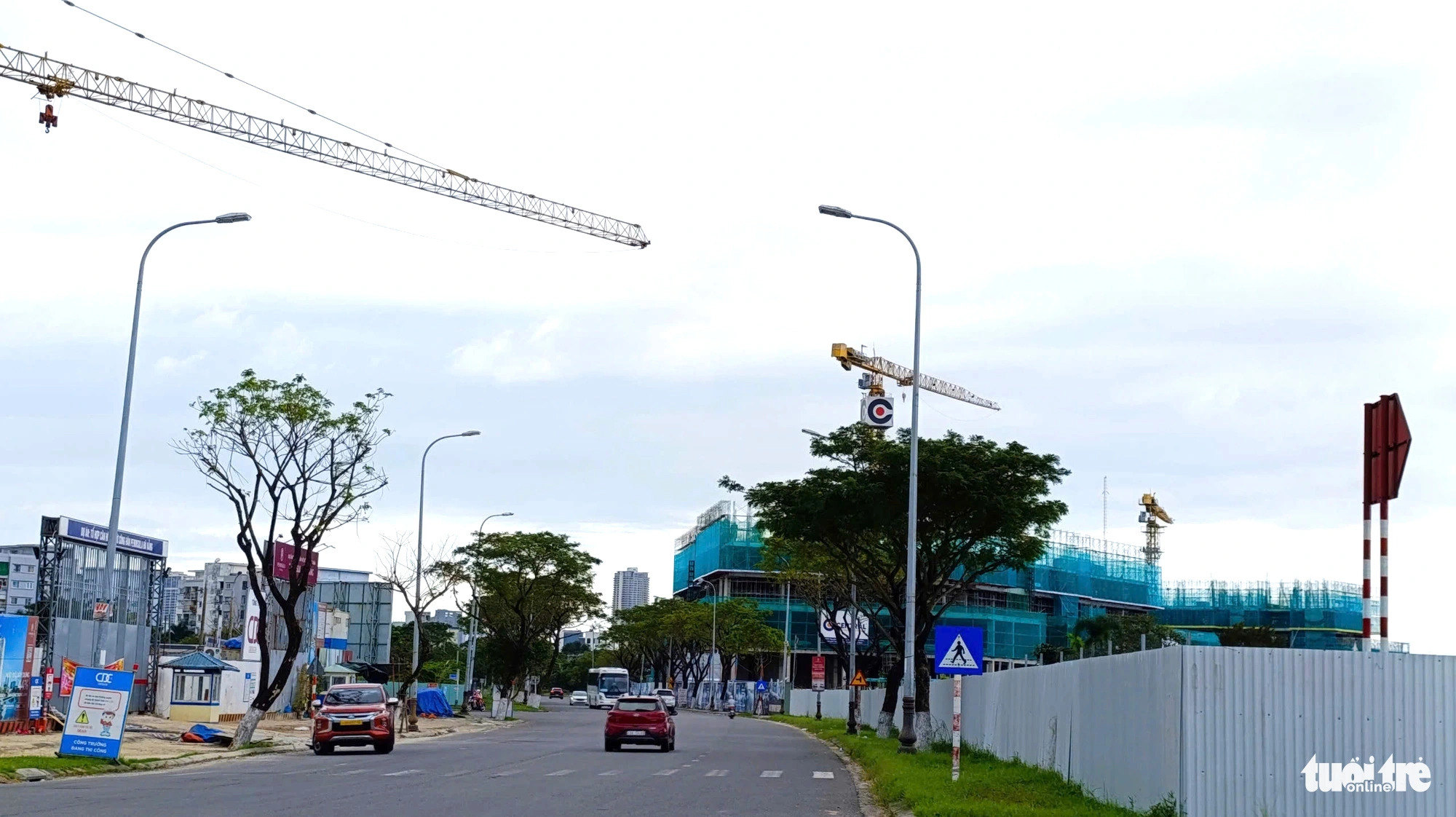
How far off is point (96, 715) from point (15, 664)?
1009cm

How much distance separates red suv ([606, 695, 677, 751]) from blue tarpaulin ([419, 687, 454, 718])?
31.9 meters

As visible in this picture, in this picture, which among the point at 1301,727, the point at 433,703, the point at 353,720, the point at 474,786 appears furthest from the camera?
the point at 433,703

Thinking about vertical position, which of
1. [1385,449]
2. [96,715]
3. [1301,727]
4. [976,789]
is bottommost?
[96,715]

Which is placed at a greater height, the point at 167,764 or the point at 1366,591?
the point at 1366,591

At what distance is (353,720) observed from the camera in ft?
118

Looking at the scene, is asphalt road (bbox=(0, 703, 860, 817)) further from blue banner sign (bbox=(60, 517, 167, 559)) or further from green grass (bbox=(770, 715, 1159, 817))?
blue banner sign (bbox=(60, 517, 167, 559))

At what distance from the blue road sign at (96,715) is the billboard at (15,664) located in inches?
359

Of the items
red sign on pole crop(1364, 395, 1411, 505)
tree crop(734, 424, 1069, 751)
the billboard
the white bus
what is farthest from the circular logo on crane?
the white bus

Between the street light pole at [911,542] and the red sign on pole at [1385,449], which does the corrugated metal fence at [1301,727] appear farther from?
the street light pole at [911,542]

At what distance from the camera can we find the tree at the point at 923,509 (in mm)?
41656

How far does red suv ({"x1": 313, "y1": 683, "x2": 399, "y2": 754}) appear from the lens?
35.9m

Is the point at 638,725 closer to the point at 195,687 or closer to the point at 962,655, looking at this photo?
the point at 962,655

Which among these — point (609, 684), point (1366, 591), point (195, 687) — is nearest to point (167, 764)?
point (1366, 591)

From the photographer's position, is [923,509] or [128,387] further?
[923,509]
